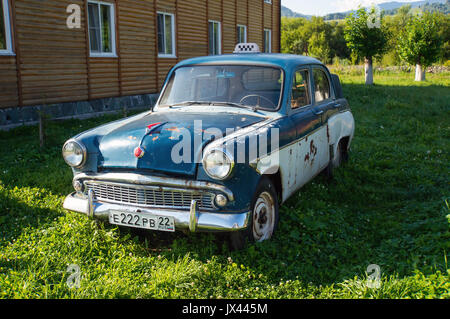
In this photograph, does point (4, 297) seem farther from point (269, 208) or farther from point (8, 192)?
point (8, 192)

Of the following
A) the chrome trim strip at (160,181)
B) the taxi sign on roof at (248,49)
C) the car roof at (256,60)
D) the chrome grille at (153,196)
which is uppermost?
the taxi sign on roof at (248,49)

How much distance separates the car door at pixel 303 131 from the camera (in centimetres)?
435

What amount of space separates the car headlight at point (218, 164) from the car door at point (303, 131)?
41.9 inches

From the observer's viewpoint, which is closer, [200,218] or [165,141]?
[200,218]

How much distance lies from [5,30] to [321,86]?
710 cm

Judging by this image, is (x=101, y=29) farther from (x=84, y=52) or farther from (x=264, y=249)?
(x=264, y=249)

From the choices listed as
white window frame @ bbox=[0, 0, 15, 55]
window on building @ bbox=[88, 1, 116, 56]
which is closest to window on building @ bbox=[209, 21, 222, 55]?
window on building @ bbox=[88, 1, 116, 56]

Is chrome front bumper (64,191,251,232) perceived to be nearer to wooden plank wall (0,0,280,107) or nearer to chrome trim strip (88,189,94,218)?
chrome trim strip (88,189,94,218)

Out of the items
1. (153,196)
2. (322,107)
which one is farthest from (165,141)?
(322,107)

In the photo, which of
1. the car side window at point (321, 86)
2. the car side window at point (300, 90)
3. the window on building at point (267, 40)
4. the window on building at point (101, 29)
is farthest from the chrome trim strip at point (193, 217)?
the window on building at point (267, 40)

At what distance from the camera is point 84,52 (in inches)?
432

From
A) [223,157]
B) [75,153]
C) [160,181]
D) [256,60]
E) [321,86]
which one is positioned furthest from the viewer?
[321,86]

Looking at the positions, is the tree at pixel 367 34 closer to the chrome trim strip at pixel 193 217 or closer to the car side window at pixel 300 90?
the car side window at pixel 300 90

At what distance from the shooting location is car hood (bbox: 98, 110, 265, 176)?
3479 millimetres
